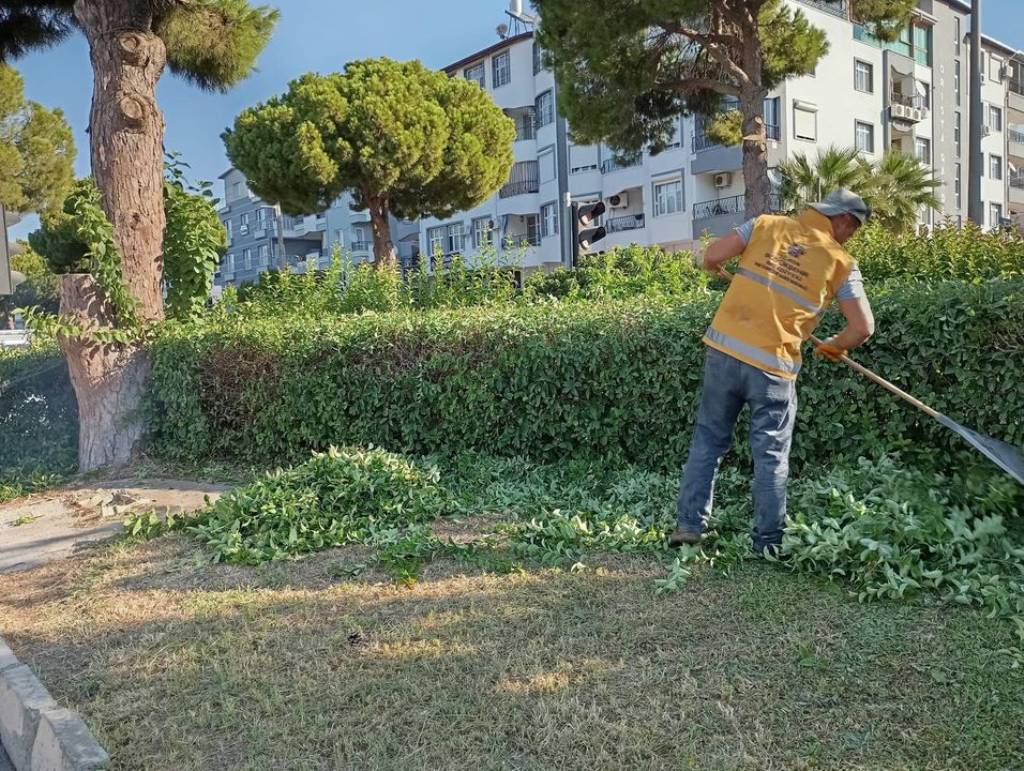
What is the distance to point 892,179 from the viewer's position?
61.7ft

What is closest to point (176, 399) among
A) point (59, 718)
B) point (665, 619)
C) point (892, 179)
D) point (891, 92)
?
point (59, 718)

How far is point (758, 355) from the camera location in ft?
14.2

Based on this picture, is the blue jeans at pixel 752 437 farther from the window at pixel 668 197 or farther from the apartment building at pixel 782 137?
the window at pixel 668 197

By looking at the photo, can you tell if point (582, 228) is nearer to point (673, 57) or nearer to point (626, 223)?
point (673, 57)

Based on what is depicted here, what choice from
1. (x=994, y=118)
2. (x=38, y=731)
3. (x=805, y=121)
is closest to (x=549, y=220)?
(x=805, y=121)

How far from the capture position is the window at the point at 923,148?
1571 inches

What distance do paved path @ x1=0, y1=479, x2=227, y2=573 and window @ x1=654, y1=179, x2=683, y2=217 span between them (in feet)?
98.7

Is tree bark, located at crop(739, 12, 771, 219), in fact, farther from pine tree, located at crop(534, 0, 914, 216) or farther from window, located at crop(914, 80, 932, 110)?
window, located at crop(914, 80, 932, 110)

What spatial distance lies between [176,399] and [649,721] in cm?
651

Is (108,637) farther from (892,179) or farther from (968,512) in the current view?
(892,179)

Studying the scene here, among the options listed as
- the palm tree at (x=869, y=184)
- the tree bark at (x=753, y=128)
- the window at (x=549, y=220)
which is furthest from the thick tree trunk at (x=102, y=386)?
the window at (x=549, y=220)

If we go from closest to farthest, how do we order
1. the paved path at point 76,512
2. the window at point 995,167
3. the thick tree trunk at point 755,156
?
Answer: 1. the paved path at point 76,512
2. the thick tree trunk at point 755,156
3. the window at point 995,167

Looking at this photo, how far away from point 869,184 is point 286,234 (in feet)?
178

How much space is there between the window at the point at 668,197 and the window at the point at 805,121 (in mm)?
4791
